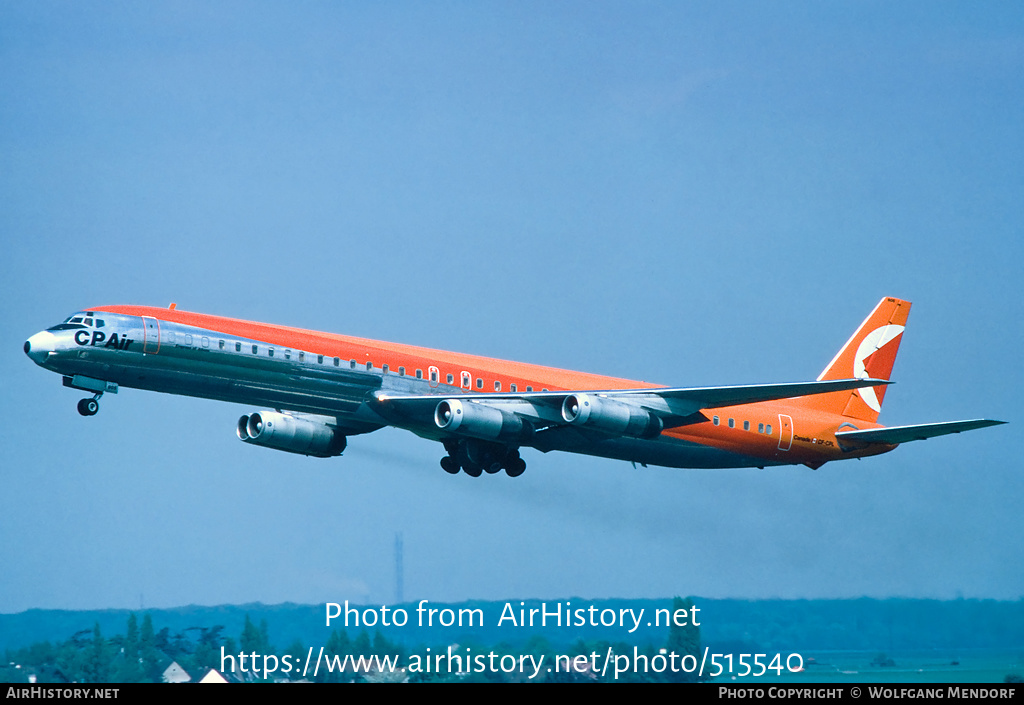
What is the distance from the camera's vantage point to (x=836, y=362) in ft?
189

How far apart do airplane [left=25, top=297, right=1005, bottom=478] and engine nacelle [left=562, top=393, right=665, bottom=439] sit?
0.15 feet

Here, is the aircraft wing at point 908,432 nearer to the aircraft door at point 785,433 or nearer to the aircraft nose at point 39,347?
the aircraft door at point 785,433

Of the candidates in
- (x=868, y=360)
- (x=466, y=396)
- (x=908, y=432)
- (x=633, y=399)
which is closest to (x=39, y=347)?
(x=466, y=396)

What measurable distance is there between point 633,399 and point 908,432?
417 inches

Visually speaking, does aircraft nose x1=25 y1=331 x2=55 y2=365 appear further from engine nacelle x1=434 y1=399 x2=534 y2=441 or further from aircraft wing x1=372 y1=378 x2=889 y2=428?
engine nacelle x1=434 y1=399 x2=534 y2=441

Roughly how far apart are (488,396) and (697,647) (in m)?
13.5

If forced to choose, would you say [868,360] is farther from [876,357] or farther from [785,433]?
[785,433]

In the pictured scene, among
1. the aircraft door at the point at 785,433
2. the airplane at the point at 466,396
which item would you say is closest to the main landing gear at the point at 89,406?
the airplane at the point at 466,396

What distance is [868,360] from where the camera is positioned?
188 ft

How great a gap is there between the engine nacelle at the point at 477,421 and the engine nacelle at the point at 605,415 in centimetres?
184

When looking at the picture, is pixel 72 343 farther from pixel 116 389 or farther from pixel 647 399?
pixel 647 399

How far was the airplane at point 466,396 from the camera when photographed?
4312 centimetres
